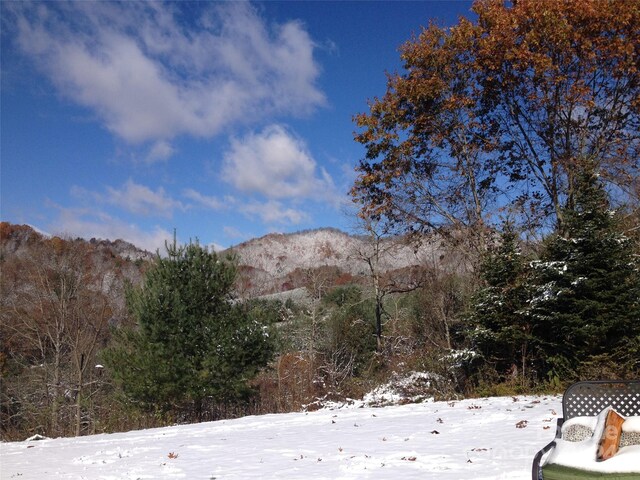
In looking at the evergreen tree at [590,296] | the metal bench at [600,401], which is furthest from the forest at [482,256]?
the metal bench at [600,401]

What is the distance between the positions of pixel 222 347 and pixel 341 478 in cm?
1135

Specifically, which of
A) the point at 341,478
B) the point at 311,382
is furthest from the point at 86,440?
the point at 311,382

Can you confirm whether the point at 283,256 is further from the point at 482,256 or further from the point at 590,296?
the point at 590,296

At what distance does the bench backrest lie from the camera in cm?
331

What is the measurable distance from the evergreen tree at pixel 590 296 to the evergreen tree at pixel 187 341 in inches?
365

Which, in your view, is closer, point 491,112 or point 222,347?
point 491,112

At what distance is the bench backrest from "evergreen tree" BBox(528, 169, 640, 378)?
6.43 meters

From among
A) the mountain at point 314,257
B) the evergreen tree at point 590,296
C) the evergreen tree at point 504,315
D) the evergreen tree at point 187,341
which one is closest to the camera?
the evergreen tree at point 590,296

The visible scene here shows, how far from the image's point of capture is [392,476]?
15.7ft

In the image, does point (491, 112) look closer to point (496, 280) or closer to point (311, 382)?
point (496, 280)

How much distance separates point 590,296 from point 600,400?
6.94 meters

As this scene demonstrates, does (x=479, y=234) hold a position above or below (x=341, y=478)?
above

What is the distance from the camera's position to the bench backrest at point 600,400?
10.9 ft

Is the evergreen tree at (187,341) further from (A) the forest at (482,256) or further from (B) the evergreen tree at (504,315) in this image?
(B) the evergreen tree at (504,315)
